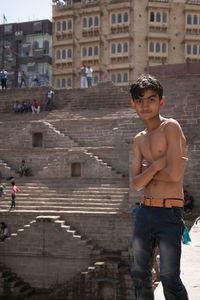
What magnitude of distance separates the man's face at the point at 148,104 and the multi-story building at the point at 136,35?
37933 millimetres

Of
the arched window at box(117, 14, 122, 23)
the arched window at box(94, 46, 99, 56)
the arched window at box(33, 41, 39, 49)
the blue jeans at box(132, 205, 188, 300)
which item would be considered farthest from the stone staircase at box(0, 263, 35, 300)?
the arched window at box(33, 41, 39, 49)

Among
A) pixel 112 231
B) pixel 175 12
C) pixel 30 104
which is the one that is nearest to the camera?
pixel 112 231

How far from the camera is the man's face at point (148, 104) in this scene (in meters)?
3.46

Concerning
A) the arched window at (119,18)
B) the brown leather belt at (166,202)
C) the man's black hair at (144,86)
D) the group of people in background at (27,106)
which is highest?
the arched window at (119,18)

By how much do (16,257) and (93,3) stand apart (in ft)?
109

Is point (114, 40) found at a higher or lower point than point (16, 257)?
higher

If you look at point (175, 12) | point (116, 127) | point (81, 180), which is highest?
point (175, 12)

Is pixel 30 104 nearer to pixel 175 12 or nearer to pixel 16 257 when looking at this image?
pixel 16 257

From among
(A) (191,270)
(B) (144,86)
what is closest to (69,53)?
(A) (191,270)

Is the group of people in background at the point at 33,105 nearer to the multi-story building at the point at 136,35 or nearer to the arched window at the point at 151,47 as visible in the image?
the multi-story building at the point at 136,35

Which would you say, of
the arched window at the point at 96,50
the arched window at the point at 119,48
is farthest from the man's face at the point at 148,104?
the arched window at the point at 96,50

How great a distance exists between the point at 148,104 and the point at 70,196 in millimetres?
14447

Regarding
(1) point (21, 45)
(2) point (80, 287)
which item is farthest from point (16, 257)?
(1) point (21, 45)

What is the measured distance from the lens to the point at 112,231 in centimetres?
1555
